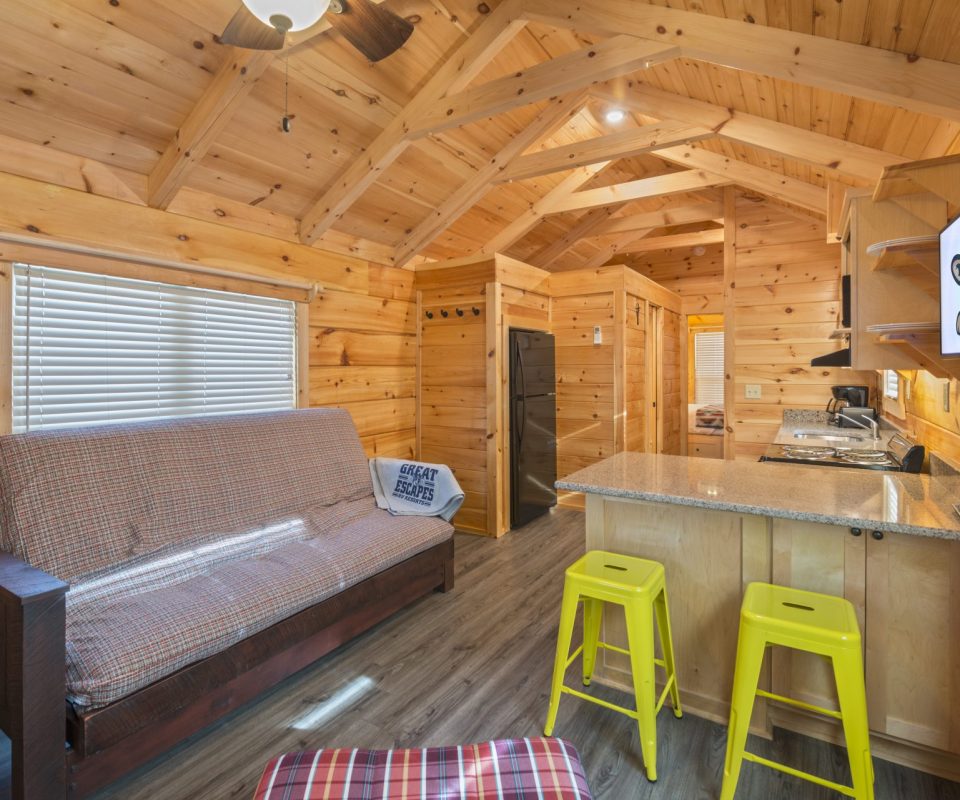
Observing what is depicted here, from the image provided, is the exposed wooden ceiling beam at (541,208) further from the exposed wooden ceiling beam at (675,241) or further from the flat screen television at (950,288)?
the flat screen television at (950,288)

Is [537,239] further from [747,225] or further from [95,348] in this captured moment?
[95,348]

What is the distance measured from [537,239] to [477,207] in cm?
120

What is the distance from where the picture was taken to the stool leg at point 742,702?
144 centimetres

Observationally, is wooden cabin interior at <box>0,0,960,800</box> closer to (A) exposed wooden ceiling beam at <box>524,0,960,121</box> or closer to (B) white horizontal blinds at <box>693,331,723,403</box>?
(A) exposed wooden ceiling beam at <box>524,0,960,121</box>

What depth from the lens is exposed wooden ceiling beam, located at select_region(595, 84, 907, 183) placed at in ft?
8.39

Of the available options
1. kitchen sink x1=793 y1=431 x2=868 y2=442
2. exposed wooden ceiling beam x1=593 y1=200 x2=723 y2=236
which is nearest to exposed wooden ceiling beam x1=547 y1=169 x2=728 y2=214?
exposed wooden ceiling beam x1=593 y1=200 x2=723 y2=236

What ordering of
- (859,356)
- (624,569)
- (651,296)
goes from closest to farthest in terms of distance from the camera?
(624,569) → (859,356) → (651,296)

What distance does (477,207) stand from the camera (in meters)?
4.52

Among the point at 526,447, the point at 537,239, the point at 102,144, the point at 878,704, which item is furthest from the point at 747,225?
the point at 102,144

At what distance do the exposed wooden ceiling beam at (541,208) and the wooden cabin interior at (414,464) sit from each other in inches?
17.4

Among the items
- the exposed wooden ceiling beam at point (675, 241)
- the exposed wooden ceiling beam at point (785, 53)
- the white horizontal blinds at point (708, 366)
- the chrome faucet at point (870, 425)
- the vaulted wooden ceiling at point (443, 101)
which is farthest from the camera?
the white horizontal blinds at point (708, 366)

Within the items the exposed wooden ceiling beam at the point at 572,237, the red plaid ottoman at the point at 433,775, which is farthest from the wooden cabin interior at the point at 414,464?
the exposed wooden ceiling beam at the point at 572,237

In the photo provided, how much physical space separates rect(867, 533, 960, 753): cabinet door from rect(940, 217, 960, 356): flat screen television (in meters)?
0.59

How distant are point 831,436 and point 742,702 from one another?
267 cm
